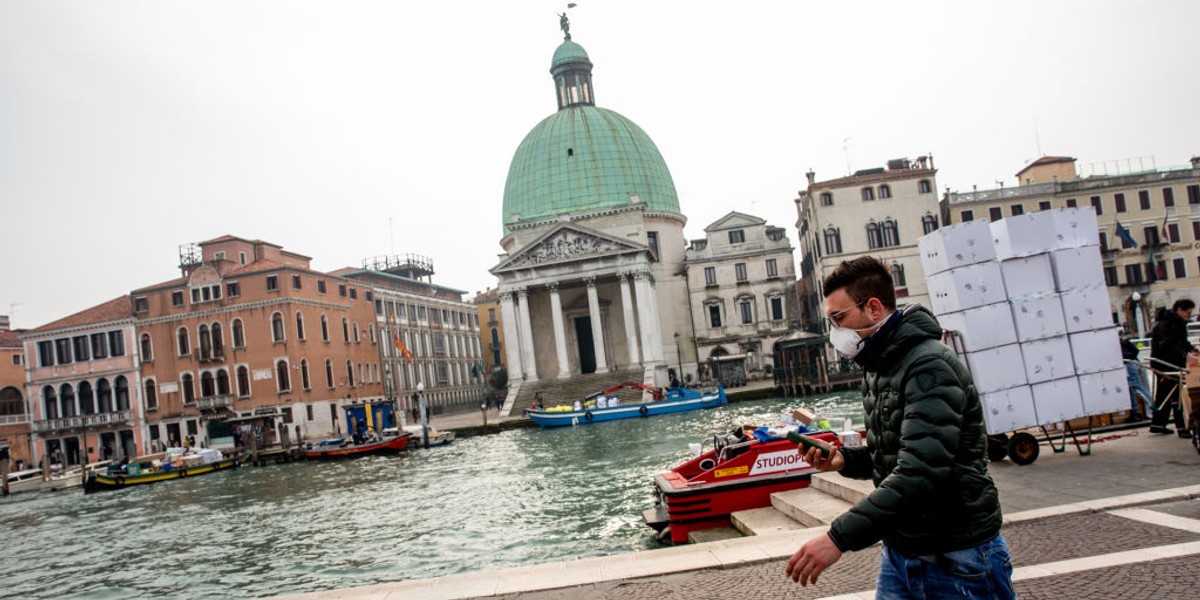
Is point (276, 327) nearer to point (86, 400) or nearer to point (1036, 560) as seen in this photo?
point (86, 400)

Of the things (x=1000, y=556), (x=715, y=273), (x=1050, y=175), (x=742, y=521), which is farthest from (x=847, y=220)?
(x=1000, y=556)

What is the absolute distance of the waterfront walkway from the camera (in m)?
5.70

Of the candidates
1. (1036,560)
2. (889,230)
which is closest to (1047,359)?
(1036,560)

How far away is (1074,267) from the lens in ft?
33.9

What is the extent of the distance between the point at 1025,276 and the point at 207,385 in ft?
164

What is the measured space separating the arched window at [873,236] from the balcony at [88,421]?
45852 millimetres

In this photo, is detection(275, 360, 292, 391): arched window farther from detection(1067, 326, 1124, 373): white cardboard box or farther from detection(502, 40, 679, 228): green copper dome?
detection(1067, 326, 1124, 373): white cardboard box

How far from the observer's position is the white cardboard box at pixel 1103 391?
10281 millimetres

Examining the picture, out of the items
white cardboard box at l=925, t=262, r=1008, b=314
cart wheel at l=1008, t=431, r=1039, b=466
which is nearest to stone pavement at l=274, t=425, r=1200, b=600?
cart wheel at l=1008, t=431, r=1039, b=466

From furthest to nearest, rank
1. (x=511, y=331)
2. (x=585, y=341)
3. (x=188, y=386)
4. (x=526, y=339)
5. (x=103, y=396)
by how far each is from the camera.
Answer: (x=585, y=341) < (x=511, y=331) < (x=526, y=339) < (x=103, y=396) < (x=188, y=386)

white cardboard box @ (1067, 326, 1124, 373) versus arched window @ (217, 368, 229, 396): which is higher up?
arched window @ (217, 368, 229, 396)

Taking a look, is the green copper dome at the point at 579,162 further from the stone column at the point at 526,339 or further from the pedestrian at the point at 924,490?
the pedestrian at the point at 924,490

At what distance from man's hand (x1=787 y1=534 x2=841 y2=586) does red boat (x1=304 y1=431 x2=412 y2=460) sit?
113 ft

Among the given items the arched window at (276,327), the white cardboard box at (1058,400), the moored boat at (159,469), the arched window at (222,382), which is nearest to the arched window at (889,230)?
the arched window at (276,327)
